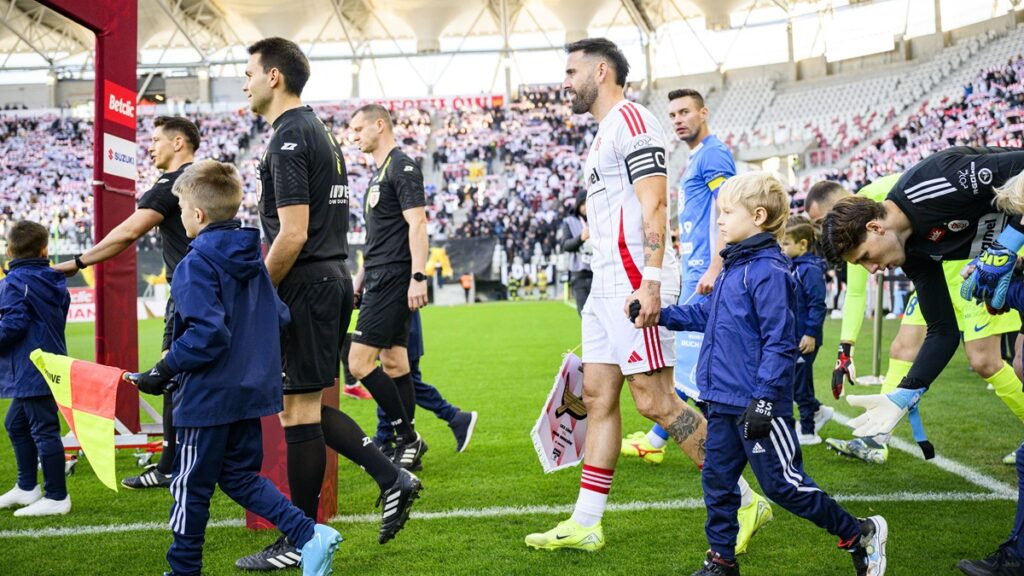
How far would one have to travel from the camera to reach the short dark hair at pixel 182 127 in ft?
16.4

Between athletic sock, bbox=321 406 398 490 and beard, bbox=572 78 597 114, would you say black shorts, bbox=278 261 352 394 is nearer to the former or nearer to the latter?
athletic sock, bbox=321 406 398 490

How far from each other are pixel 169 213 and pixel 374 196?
1.31 metres

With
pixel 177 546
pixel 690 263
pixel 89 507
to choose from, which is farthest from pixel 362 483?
pixel 690 263

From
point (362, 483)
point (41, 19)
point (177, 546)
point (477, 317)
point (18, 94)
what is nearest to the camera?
point (177, 546)

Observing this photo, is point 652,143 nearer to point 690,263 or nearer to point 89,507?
point 690,263

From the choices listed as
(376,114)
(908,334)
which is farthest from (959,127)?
(376,114)

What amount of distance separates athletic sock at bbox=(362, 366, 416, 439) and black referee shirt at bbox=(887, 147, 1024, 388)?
2969 millimetres

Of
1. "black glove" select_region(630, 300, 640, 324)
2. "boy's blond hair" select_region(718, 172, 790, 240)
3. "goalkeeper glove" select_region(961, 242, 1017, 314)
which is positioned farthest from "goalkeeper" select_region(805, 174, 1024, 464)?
"black glove" select_region(630, 300, 640, 324)

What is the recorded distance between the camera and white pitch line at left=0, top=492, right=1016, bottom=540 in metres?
4.10

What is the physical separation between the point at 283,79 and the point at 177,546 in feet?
6.66

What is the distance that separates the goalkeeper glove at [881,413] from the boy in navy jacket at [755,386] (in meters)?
0.42

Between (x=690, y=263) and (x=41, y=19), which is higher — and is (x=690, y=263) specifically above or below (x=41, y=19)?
below

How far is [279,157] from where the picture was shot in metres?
3.58

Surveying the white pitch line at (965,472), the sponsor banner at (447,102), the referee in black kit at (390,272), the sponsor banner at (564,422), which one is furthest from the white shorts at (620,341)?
the sponsor banner at (447,102)
